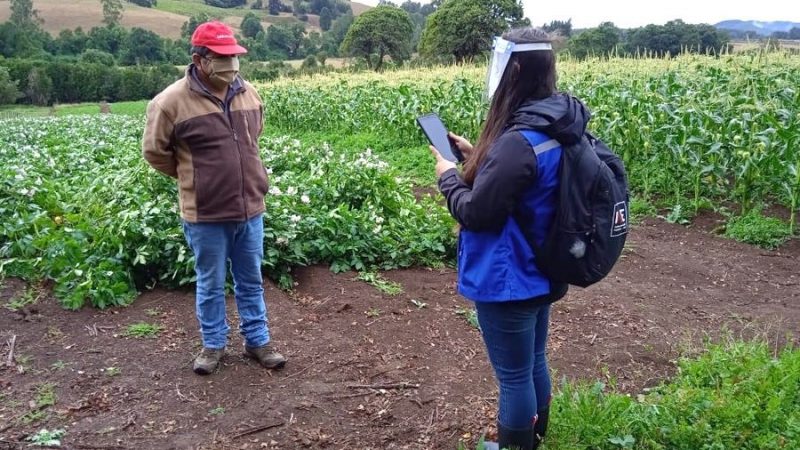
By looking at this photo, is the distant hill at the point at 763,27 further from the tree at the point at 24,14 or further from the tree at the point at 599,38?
the tree at the point at 24,14

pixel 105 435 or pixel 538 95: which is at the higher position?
pixel 538 95

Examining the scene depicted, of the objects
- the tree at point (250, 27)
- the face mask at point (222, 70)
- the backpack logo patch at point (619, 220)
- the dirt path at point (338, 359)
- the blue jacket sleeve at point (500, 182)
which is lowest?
the dirt path at point (338, 359)

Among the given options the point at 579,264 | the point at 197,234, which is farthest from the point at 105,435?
the point at 579,264

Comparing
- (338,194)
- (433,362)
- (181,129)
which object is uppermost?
(181,129)

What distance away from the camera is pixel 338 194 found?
229 inches

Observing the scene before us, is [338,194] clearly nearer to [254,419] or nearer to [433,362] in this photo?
[433,362]

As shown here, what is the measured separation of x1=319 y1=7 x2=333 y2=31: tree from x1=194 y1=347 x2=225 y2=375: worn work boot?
88.2 metres

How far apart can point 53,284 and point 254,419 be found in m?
2.46

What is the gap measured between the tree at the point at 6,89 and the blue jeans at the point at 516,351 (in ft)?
153

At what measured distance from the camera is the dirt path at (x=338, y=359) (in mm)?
3205

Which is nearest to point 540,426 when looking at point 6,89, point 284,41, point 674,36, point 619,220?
point 619,220

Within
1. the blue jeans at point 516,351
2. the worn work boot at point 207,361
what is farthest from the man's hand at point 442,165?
the worn work boot at point 207,361

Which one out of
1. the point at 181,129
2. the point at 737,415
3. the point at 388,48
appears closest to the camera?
the point at 737,415

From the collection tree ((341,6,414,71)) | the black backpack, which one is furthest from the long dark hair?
tree ((341,6,414,71))
